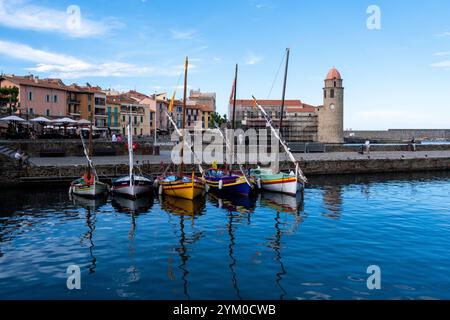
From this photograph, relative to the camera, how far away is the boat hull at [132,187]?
34.2 meters

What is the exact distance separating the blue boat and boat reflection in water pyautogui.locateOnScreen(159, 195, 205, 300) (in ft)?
9.82

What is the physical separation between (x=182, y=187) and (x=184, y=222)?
8501 mm

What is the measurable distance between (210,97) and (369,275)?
172 m

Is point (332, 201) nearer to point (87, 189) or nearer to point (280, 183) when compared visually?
point (280, 183)

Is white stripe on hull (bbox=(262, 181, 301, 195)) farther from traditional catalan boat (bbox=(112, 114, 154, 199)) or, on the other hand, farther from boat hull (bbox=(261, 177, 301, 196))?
traditional catalan boat (bbox=(112, 114, 154, 199))

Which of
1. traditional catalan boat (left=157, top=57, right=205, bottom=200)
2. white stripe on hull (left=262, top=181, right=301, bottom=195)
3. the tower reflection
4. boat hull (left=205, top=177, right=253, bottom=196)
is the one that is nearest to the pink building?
traditional catalan boat (left=157, top=57, right=205, bottom=200)

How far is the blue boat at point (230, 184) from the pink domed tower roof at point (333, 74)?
→ 117896 millimetres

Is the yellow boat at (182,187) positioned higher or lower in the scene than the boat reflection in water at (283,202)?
higher

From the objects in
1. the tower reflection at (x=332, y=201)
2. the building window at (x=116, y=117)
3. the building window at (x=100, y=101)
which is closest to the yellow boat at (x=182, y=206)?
the tower reflection at (x=332, y=201)

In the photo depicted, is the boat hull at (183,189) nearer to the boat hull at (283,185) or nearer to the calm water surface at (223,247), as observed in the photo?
the calm water surface at (223,247)

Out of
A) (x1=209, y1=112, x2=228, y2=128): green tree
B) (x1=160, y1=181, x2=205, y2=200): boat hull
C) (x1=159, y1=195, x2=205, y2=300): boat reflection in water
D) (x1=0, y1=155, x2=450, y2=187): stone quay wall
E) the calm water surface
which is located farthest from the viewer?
(x1=209, y1=112, x2=228, y2=128): green tree

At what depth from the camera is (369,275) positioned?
1634cm

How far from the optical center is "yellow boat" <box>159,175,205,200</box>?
33875 millimetres
